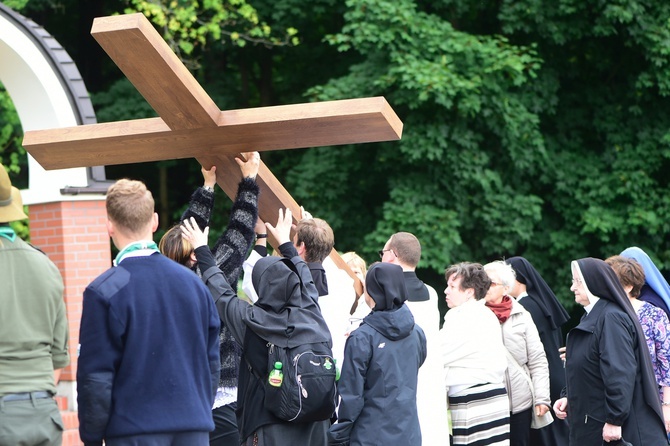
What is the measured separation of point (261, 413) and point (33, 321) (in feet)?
4.46

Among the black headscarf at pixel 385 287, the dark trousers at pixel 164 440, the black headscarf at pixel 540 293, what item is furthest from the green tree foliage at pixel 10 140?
the dark trousers at pixel 164 440

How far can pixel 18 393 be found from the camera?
397cm

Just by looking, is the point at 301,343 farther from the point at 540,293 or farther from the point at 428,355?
the point at 540,293

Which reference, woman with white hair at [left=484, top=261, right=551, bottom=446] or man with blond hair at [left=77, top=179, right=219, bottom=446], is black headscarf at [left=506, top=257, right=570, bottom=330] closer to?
woman with white hair at [left=484, top=261, right=551, bottom=446]

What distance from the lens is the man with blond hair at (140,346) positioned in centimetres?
360

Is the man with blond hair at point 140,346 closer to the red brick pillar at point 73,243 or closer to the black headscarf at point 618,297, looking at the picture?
the black headscarf at point 618,297

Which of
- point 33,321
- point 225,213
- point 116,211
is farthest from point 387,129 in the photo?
point 225,213

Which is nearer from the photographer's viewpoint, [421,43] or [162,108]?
[162,108]

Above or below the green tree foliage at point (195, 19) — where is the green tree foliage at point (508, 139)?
below

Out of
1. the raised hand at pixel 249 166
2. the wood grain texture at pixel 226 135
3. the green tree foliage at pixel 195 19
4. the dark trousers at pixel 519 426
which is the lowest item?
the dark trousers at pixel 519 426

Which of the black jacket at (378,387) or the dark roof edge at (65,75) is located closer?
the black jacket at (378,387)

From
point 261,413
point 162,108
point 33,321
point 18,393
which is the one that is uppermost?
point 162,108

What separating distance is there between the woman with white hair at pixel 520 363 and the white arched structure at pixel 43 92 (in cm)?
409

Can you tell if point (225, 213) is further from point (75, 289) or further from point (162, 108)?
point (162, 108)
